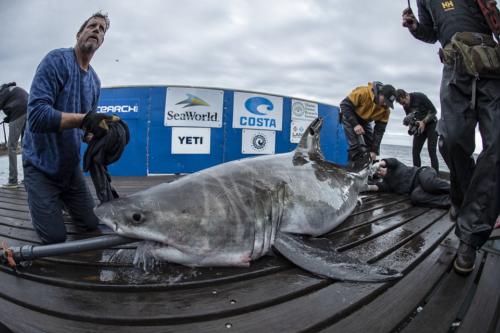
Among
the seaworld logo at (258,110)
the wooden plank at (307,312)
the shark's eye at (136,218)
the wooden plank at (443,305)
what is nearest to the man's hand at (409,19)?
the wooden plank at (443,305)

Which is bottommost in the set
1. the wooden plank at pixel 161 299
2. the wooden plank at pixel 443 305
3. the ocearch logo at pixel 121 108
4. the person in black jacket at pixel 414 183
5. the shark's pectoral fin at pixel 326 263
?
the wooden plank at pixel 161 299

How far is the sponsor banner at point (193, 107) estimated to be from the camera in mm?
7902

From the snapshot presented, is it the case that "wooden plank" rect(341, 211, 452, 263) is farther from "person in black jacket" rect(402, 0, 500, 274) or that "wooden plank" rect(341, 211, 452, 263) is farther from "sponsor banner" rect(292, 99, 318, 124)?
"sponsor banner" rect(292, 99, 318, 124)

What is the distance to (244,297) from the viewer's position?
1578mm

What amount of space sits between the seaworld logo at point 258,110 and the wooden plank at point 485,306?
6999 millimetres

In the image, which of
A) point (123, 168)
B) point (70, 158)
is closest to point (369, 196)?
point (70, 158)

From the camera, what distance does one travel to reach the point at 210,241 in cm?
189

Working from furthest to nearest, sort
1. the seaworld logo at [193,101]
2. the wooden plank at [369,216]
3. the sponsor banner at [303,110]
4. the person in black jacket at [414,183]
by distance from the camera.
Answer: the sponsor banner at [303,110] → the seaworld logo at [193,101] → the person in black jacket at [414,183] → the wooden plank at [369,216]

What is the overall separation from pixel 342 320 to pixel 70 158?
263 cm

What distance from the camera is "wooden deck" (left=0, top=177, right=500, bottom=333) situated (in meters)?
1.37

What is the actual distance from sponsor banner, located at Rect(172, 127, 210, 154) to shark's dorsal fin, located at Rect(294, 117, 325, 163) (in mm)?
5403

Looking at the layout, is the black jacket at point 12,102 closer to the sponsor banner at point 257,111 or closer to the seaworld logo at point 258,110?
the sponsor banner at point 257,111

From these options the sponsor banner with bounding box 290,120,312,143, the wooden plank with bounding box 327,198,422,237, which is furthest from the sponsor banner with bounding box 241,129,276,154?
the wooden plank with bounding box 327,198,422,237

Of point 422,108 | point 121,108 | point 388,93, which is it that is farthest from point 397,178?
point 121,108
